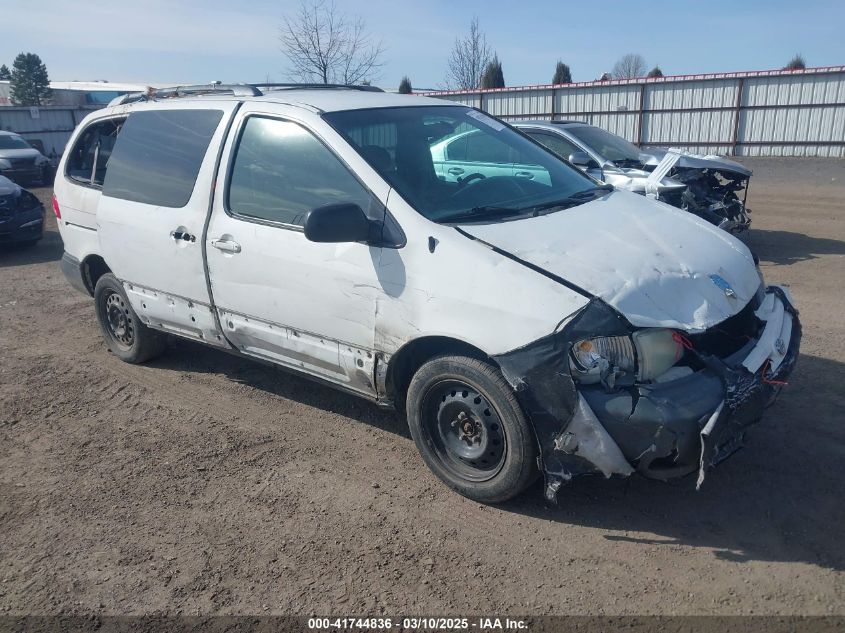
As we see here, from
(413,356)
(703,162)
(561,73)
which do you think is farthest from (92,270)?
(561,73)

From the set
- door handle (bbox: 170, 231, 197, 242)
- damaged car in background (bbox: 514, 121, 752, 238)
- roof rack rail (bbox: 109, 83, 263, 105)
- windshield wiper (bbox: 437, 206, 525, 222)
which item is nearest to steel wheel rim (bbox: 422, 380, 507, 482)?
windshield wiper (bbox: 437, 206, 525, 222)

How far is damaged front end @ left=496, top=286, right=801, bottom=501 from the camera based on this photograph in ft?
9.82

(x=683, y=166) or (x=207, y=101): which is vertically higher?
(x=207, y=101)

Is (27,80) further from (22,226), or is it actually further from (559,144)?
(559,144)

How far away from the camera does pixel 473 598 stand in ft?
9.57

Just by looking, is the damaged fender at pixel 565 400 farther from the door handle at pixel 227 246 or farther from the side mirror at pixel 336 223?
Result: the door handle at pixel 227 246

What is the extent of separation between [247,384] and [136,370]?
1.09 metres

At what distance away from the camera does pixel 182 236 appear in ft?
15.0

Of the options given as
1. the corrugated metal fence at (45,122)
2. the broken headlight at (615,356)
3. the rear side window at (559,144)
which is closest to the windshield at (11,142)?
the corrugated metal fence at (45,122)

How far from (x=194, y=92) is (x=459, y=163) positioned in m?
2.43

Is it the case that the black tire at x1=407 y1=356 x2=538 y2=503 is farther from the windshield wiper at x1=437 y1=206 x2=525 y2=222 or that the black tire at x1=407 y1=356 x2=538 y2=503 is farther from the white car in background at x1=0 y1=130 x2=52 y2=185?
the white car in background at x1=0 y1=130 x2=52 y2=185

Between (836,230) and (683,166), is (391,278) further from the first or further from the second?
(836,230)

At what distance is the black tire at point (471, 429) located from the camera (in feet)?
10.8

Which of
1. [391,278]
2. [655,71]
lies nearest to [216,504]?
[391,278]
